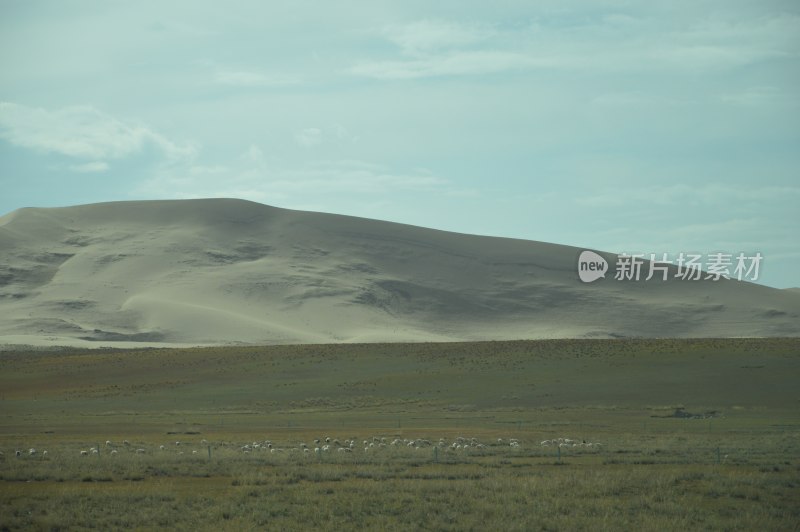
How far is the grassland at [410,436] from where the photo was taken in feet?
65.8

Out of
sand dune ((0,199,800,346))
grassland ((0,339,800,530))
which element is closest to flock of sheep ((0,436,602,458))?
grassland ((0,339,800,530))

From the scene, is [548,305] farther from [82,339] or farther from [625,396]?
[625,396]

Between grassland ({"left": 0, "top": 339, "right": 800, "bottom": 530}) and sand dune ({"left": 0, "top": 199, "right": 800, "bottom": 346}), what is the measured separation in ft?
156

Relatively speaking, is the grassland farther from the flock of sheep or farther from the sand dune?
the sand dune

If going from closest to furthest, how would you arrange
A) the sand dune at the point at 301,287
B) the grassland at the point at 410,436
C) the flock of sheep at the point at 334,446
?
the grassland at the point at 410,436, the flock of sheep at the point at 334,446, the sand dune at the point at 301,287

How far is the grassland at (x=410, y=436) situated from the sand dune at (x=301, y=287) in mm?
47537

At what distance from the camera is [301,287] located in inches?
5960

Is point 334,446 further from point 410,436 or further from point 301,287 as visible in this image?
point 301,287

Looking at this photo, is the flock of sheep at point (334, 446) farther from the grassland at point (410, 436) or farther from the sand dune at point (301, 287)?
the sand dune at point (301, 287)

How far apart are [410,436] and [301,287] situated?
378 feet

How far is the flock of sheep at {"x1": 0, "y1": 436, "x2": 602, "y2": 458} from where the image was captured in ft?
100

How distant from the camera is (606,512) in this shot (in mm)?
19766

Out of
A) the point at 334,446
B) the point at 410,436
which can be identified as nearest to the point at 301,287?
the point at 410,436

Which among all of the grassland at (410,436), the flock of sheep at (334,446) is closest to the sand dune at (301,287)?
the grassland at (410,436)
